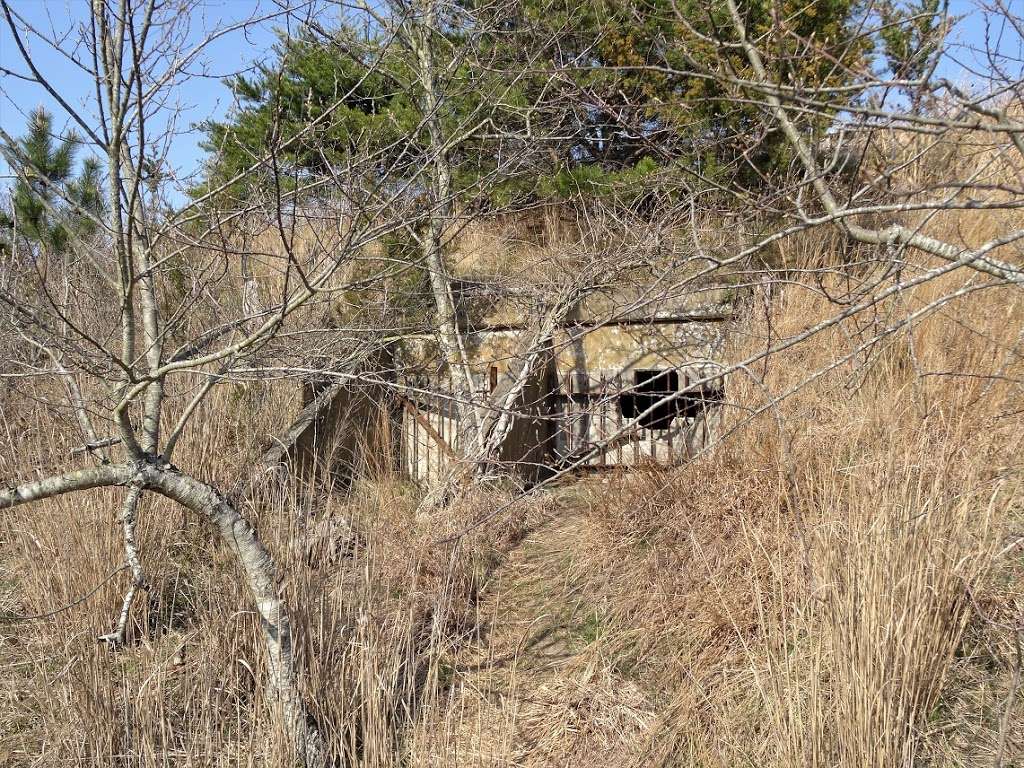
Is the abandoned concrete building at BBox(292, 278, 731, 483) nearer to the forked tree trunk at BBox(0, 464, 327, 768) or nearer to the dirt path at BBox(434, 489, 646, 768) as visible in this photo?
the dirt path at BBox(434, 489, 646, 768)

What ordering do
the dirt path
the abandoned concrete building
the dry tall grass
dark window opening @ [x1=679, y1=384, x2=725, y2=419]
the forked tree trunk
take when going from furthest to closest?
the abandoned concrete building → dark window opening @ [x1=679, y1=384, x2=725, y2=419] → the dirt path → the forked tree trunk → the dry tall grass

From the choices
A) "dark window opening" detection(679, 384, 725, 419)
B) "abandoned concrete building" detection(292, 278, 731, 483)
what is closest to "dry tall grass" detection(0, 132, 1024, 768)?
"dark window opening" detection(679, 384, 725, 419)

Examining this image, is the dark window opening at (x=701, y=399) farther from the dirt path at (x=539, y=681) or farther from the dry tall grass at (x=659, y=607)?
the dirt path at (x=539, y=681)

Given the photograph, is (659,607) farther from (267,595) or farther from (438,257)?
(438,257)

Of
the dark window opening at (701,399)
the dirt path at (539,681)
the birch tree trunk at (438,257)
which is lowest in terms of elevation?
the dirt path at (539,681)

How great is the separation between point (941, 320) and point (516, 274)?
3494mm

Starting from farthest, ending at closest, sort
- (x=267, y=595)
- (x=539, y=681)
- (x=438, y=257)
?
1. (x=438, y=257)
2. (x=539, y=681)
3. (x=267, y=595)

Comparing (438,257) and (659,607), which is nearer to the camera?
(659,607)

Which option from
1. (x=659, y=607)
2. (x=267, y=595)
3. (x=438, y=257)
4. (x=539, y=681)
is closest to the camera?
(x=267, y=595)

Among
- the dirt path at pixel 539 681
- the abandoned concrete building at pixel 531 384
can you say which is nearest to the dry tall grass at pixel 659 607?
the dirt path at pixel 539 681

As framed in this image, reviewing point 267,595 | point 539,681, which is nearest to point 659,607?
point 539,681

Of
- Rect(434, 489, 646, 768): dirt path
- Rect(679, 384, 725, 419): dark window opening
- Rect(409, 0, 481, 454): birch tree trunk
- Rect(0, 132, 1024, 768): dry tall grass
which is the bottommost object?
Rect(434, 489, 646, 768): dirt path

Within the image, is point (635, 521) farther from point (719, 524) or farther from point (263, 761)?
point (263, 761)

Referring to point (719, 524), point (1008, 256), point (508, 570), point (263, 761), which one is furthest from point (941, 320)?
point (263, 761)
